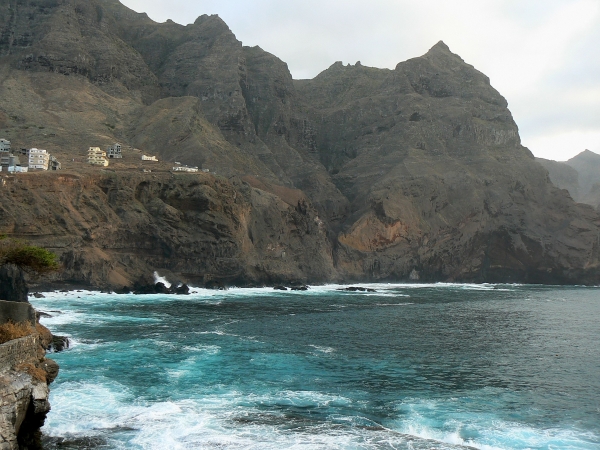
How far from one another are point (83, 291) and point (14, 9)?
10818 centimetres

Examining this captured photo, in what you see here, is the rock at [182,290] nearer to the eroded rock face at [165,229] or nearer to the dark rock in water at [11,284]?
the eroded rock face at [165,229]

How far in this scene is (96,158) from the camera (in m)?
112

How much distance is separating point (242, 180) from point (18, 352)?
110335 mm

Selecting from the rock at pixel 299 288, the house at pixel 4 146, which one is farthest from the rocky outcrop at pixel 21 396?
the house at pixel 4 146

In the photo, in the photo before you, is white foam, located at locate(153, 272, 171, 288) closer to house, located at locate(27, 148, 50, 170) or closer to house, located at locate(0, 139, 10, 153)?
house, located at locate(27, 148, 50, 170)

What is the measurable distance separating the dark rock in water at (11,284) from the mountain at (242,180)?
28.7 meters

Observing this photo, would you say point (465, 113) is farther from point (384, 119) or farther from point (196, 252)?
point (196, 252)

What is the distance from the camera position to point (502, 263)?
160m

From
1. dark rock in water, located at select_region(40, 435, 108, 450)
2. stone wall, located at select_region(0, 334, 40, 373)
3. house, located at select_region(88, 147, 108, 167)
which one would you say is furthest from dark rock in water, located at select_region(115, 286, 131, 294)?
stone wall, located at select_region(0, 334, 40, 373)

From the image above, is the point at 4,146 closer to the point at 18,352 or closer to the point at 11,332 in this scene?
the point at 11,332

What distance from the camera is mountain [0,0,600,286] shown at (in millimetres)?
102375

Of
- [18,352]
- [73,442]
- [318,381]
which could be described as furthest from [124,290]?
[18,352]

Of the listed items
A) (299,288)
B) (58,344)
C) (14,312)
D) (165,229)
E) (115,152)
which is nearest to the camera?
(14,312)

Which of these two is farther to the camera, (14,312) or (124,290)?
(124,290)
